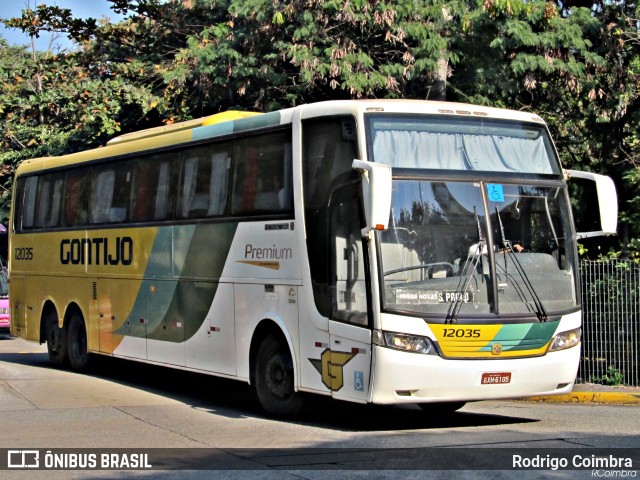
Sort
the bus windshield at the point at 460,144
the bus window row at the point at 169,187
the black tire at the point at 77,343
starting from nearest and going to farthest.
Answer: the bus windshield at the point at 460,144, the bus window row at the point at 169,187, the black tire at the point at 77,343

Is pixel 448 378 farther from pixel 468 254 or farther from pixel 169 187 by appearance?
pixel 169 187

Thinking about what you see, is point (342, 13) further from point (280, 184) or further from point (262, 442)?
point (262, 442)

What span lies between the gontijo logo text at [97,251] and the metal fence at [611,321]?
703 cm

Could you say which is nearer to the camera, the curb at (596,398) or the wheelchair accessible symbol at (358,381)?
the wheelchair accessible symbol at (358,381)

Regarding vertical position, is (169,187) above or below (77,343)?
above

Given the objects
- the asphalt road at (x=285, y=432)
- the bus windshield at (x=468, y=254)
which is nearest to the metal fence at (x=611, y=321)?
the asphalt road at (x=285, y=432)

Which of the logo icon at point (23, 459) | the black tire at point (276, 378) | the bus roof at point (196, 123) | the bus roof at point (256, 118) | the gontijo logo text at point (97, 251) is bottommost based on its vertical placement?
the logo icon at point (23, 459)

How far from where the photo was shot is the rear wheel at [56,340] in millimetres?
18203

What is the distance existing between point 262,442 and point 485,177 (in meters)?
3.62

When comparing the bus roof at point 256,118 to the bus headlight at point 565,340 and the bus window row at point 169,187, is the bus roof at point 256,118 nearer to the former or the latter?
the bus window row at point 169,187

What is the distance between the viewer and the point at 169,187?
14406mm

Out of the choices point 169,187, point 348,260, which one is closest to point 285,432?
point 348,260

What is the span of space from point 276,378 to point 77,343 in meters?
6.89

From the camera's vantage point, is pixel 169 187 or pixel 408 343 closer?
pixel 408 343
